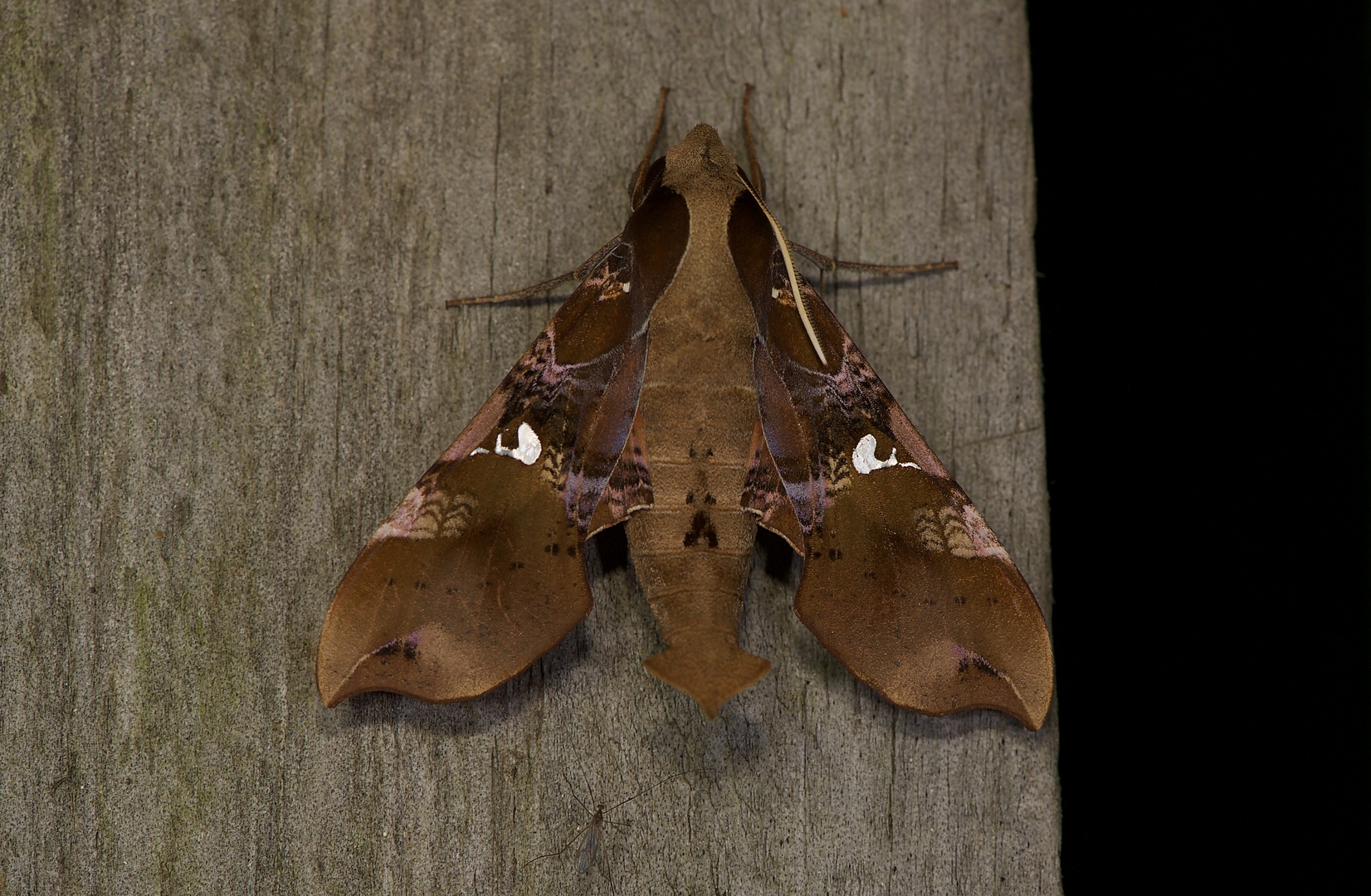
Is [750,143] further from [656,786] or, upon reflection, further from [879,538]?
[656,786]

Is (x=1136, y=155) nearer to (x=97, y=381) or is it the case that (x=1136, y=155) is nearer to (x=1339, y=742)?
(x=1339, y=742)

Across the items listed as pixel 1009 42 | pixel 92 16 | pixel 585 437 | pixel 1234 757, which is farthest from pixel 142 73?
pixel 1234 757

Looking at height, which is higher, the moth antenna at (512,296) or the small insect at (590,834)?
the moth antenna at (512,296)

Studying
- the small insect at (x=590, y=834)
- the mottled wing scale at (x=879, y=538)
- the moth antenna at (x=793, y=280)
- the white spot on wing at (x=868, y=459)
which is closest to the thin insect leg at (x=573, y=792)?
the small insect at (x=590, y=834)

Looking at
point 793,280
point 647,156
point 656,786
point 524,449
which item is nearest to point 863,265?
point 793,280

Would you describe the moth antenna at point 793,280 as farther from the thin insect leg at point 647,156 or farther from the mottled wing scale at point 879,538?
the thin insect leg at point 647,156

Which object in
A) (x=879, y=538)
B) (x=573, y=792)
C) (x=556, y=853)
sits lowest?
(x=556, y=853)

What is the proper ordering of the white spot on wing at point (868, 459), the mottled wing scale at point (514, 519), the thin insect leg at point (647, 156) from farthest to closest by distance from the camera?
1. the thin insect leg at point (647, 156)
2. the white spot on wing at point (868, 459)
3. the mottled wing scale at point (514, 519)
